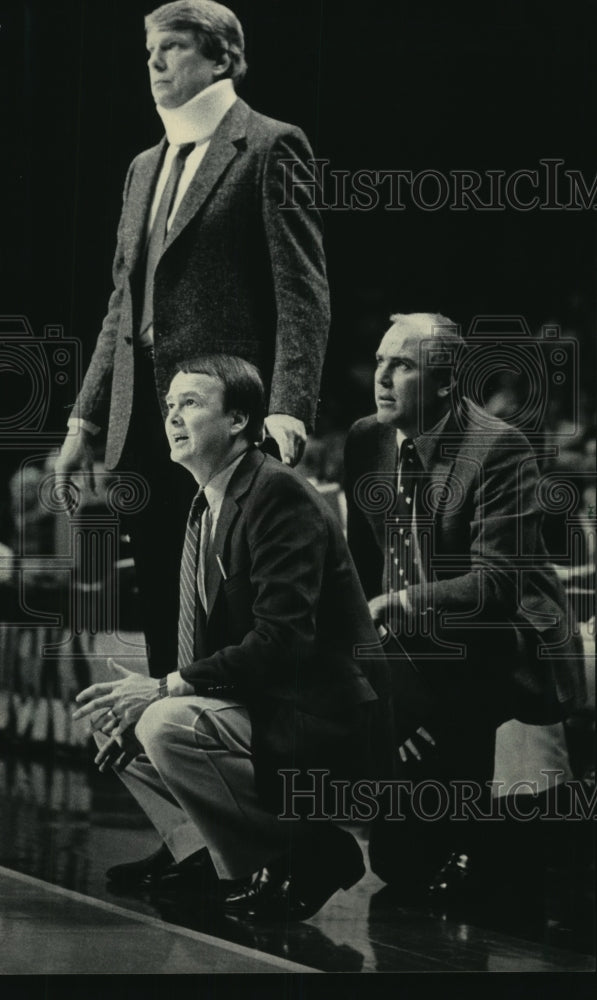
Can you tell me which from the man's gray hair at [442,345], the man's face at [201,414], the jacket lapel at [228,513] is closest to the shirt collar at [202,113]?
the man's face at [201,414]

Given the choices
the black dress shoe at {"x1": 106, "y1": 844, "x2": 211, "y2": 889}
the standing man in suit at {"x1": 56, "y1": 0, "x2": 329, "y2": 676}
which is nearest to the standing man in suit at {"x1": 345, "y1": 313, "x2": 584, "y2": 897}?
the standing man in suit at {"x1": 56, "y1": 0, "x2": 329, "y2": 676}

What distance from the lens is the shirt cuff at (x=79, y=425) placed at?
204 inches

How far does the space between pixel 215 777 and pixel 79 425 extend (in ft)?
4.59

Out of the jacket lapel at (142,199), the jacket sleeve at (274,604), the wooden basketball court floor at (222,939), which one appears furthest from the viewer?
the jacket lapel at (142,199)

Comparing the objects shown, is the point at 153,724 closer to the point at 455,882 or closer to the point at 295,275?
the point at 455,882

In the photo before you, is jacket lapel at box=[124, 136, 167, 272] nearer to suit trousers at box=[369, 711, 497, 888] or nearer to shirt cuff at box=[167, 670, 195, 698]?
shirt cuff at box=[167, 670, 195, 698]

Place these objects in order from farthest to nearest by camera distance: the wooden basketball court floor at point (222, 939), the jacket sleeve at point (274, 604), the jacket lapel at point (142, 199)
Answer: the jacket lapel at point (142, 199) → the jacket sleeve at point (274, 604) → the wooden basketball court floor at point (222, 939)

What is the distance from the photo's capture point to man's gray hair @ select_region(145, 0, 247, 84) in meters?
5.11

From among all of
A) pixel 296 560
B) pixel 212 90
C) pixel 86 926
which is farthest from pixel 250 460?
pixel 86 926

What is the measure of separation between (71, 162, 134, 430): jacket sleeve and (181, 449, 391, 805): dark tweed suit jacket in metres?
0.59

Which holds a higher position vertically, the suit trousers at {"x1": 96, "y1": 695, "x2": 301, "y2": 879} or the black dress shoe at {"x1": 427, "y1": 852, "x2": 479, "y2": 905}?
the suit trousers at {"x1": 96, "y1": 695, "x2": 301, "y2": 879}

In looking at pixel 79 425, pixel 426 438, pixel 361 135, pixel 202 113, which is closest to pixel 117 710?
pixel 79 425

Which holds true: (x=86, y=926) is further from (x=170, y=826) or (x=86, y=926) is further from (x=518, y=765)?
(x=518, y=765)

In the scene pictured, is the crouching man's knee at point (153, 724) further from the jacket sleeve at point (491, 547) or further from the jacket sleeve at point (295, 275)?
the jacket sleeve at point (295, 275)
